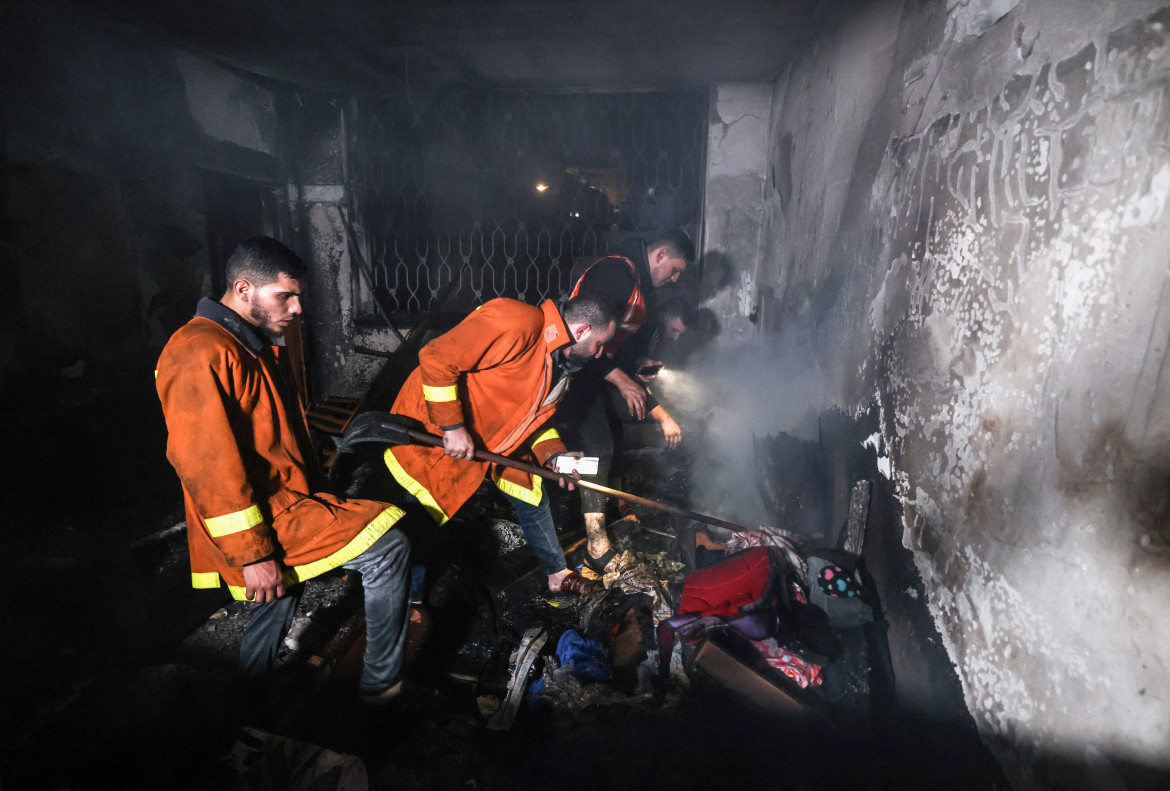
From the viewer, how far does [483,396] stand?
2979mm

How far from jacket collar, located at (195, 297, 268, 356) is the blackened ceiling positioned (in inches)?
114

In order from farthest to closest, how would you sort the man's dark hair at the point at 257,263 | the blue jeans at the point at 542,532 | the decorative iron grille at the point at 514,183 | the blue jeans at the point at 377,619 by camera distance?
1. the decorative iron grille at the point at 514,183
2. the blue jeans at the point at 542,532
3. the blue jeans at the point at 377,619
4. the man's dark hair at the point at 257,263

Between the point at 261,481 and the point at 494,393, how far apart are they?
4.17 ft

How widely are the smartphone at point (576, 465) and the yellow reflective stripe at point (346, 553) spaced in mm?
1108

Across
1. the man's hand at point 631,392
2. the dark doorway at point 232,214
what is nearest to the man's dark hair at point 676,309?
the man's hand at point 631,392

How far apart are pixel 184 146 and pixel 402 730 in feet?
17.3

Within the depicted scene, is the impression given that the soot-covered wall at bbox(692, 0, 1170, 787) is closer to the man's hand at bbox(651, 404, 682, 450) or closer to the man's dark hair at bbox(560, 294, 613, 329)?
the man's dark hair at bbox(560, 294, 613, 329)

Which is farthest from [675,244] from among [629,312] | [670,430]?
[670,430]

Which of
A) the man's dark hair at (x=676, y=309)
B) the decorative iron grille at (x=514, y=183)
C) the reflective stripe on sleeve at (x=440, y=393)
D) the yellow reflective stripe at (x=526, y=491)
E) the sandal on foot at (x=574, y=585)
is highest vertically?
the decorative iron grille at (x=514, y=183)

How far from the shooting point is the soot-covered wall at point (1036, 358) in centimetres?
111

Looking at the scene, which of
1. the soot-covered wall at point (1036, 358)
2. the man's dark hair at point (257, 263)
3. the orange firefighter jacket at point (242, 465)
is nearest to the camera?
the soot-covered wall at point (1036, 358)

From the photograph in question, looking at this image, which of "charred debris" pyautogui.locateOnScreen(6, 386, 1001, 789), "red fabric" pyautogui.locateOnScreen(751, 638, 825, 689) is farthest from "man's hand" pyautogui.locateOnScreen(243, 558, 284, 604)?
"red fabric" pyautogui.locateOnScreen(751, 638, 825, 689)

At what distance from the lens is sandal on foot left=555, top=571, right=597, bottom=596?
132 inches

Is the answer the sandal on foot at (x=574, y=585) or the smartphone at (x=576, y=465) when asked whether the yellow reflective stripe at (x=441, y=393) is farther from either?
the sandal on foot at (x=574, y=585)
